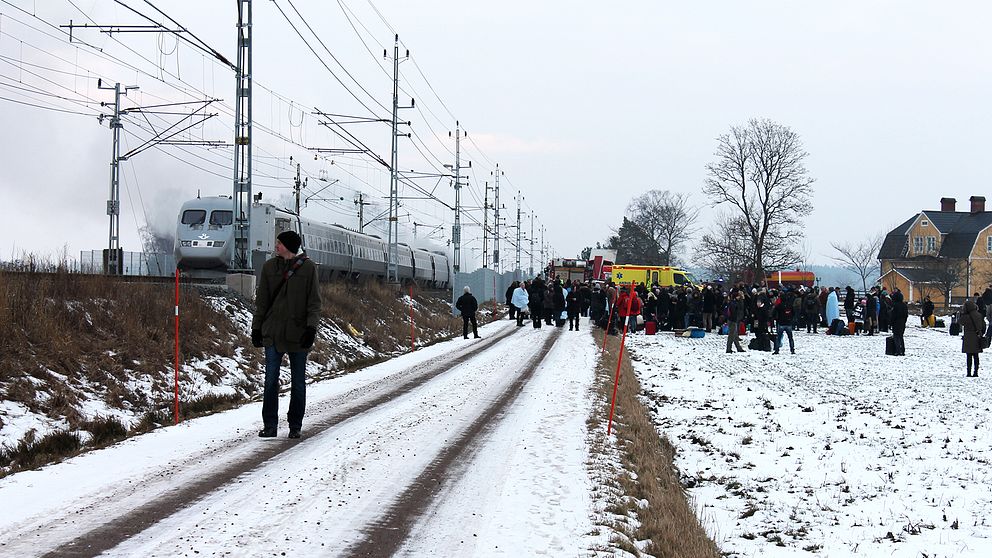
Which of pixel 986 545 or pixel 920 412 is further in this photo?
pixel 920 412

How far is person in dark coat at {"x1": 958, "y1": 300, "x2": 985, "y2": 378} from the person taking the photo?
20953mm

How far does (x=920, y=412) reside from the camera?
46.3ft

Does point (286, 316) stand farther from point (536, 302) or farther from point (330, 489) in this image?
point (536, 302)

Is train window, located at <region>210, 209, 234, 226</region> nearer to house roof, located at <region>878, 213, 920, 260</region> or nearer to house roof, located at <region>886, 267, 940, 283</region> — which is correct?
house roof, located at <region>886, 267, 940, 283</region>

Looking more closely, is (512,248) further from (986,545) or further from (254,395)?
(986,545)

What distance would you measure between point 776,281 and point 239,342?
66.6 metres

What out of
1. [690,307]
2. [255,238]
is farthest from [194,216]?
[690,307]

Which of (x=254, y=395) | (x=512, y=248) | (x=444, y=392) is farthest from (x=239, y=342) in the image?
(x=512, y=248)

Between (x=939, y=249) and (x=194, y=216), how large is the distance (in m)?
70.9

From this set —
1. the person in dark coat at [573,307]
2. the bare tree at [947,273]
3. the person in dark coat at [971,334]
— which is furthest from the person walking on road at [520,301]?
the bare tree at [947,273]

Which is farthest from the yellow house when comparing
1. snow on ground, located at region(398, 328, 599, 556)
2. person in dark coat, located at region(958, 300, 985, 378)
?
snow on ground, located at region(398, 328, 599, 556)

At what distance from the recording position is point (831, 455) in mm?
10523

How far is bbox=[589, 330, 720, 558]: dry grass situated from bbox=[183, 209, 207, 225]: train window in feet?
74.5

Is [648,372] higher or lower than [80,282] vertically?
lower
